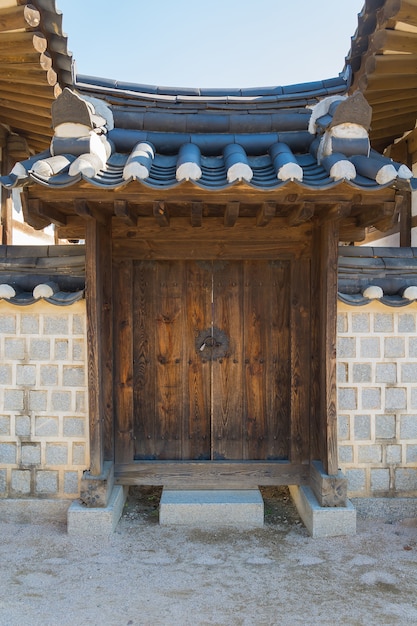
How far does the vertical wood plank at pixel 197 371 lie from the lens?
4.78 meters

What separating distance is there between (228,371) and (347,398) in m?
1.14

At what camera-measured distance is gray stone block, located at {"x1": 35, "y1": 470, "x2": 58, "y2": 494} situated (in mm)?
4492

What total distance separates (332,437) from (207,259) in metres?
1.99

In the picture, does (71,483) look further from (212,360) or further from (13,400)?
(212,360)

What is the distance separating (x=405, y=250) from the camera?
15.6 ft

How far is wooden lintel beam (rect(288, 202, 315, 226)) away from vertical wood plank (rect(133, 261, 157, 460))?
1.40m

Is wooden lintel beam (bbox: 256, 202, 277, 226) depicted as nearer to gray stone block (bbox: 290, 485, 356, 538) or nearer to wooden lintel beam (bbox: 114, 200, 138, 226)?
wooden lintel beam (bbox: 114, 200, 138, 226)

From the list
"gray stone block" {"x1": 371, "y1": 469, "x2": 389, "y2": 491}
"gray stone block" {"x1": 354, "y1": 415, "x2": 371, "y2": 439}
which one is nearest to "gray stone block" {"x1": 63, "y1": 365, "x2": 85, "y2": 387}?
"gray stone block" {"x1": 354, "y1": 415, "x2": 371, "y2": 439}

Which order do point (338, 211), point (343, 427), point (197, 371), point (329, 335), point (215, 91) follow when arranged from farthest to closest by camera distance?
1. point (215, 91)
2. point (197, 371)
3. point (343, 427)
4. point (329, 335)
5. point (338, 211)

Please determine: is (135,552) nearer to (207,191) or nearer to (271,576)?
(271,576)

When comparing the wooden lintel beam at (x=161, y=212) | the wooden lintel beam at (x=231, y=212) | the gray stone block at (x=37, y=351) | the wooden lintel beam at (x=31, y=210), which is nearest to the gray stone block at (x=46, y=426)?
the gray stone block at (x=37, y=351)

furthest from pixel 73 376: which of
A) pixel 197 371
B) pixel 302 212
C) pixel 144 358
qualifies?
pixel 302 212

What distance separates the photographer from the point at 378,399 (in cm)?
459

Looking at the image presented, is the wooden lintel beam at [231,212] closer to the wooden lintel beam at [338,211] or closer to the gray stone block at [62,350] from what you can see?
the wooden lintel beam at [338,211]
